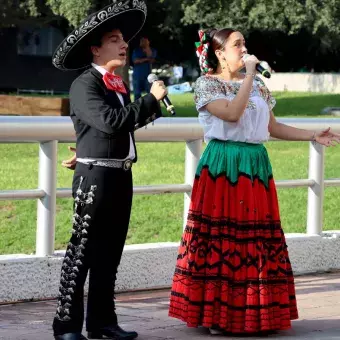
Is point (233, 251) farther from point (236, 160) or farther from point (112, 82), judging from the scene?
point (112, 82)

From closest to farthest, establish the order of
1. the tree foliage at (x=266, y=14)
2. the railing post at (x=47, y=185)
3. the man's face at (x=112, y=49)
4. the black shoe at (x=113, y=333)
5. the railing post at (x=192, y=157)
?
the man's face at (x=112, y=49)
the black shoe at (x=113, y=333)
the railing post at (x=47, y=185)
the railing post at (x=192, y=157)
the tree foliage at (x=266, y=14)

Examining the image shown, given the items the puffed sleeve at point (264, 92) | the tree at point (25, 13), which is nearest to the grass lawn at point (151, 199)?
the puffed sleeve at point (264, 92)

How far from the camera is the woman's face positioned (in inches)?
260

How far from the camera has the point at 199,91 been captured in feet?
21.8

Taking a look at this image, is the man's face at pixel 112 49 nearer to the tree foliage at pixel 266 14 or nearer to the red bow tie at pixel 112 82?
the red bow tie at pixel 112 82

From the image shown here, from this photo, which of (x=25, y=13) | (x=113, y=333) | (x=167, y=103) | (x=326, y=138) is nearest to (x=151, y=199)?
(x=326, y=138)

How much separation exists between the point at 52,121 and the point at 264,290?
188cm

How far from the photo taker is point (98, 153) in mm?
5902

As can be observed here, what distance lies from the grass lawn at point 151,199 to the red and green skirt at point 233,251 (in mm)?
3052

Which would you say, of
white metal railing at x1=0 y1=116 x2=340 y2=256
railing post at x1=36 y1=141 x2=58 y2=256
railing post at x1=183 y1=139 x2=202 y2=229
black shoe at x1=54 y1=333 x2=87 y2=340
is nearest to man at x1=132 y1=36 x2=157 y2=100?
white metal railing at x1=0 y1=116 x2=340 y2=256

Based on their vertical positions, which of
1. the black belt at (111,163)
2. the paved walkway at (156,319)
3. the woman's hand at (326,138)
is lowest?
the paved walkway at (156,319)

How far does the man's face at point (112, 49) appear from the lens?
19.6 feet

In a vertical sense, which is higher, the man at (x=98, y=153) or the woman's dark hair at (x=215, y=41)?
the woman's dark hair at (x=215, y=41)

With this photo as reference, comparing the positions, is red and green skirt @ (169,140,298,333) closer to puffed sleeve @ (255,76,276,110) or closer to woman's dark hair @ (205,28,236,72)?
puffed sleeve @ (255,76,276,110)
